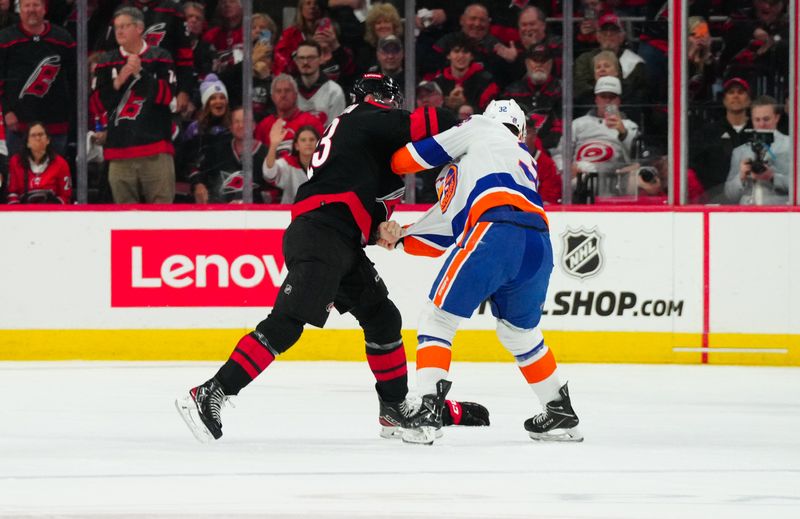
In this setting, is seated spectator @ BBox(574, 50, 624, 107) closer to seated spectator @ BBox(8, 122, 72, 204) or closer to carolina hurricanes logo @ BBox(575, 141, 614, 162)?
carolina hurricanes logo @ BBox(575, 141, 614, 162)

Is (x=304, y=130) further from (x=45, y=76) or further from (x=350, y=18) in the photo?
(x=45, y=76)

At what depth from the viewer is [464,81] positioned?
7.78 metres

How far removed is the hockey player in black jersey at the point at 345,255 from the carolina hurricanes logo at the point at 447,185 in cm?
15

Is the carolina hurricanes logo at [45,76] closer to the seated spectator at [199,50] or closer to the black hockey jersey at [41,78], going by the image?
the black hockey jersey at [41,78]

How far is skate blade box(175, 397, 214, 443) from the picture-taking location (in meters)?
4.43

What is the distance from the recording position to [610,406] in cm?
566

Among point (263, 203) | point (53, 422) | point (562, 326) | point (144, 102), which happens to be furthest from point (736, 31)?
point (53, 422)

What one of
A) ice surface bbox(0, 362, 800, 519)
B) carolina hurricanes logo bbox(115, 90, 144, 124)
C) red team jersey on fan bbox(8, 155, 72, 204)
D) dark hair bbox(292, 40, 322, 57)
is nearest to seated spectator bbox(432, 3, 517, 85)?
dark hair bbox(292, 40, 322, 57)

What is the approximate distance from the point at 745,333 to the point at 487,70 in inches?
79.6

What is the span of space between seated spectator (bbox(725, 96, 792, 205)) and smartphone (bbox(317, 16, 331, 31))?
7.72 feet

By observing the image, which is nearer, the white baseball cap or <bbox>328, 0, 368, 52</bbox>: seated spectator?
the white baseball cap

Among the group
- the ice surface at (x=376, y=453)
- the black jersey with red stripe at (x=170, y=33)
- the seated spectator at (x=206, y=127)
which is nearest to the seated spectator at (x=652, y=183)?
the ice surface at (x=376, y=453)

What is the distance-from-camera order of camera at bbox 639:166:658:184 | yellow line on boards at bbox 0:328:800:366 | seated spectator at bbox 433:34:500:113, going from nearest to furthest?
yellow line on boards at bbox 0:328:800:366
camera at bbox 639:166:658:184
seated spectator at bbox 433:34:500:113

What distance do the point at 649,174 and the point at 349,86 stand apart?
172 centimetres
